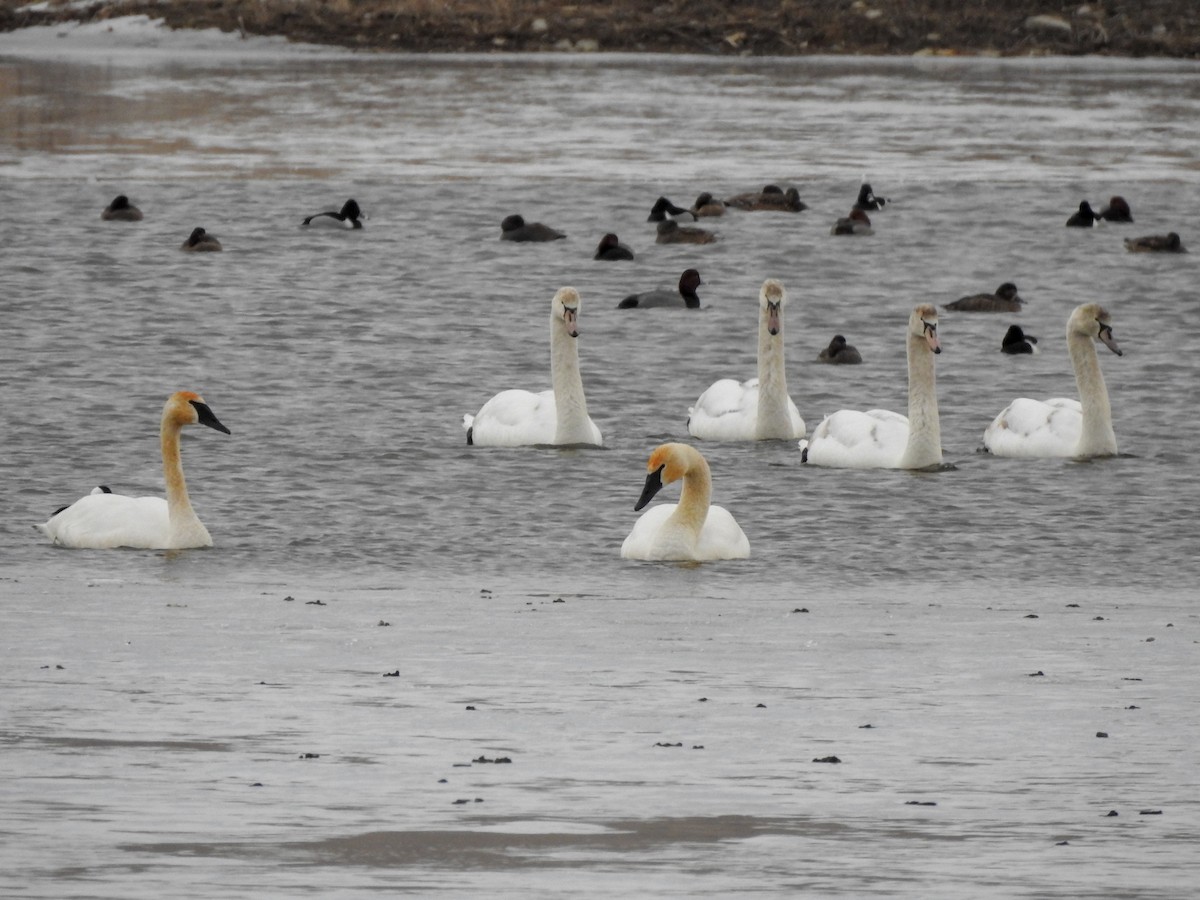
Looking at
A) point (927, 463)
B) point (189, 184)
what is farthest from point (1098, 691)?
point (189, 184)

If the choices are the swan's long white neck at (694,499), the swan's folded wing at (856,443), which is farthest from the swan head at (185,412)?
the swan's folded wing at (856,443)

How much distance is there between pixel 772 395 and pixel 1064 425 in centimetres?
174

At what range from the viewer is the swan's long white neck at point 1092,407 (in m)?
→ 14.7

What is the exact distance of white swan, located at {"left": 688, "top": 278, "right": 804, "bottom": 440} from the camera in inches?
603

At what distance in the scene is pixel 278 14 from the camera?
5834 cm

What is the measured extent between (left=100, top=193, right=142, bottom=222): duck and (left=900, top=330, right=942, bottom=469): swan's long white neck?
13.8 m

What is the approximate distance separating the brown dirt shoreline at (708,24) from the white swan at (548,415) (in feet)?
133

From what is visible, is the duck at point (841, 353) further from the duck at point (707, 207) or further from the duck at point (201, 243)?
the duck at point (707, 207)

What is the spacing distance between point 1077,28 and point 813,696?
48.6 m

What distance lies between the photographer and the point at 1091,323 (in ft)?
51.4

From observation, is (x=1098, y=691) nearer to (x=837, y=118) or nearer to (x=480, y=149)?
(x=480, y=149)

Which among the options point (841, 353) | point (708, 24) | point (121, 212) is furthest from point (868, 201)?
point (708, 24)

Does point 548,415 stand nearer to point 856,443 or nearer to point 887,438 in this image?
point 856,443

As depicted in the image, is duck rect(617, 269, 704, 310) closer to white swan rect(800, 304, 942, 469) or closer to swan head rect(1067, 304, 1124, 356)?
swan head rect(1067, 304, 1124, 356)
